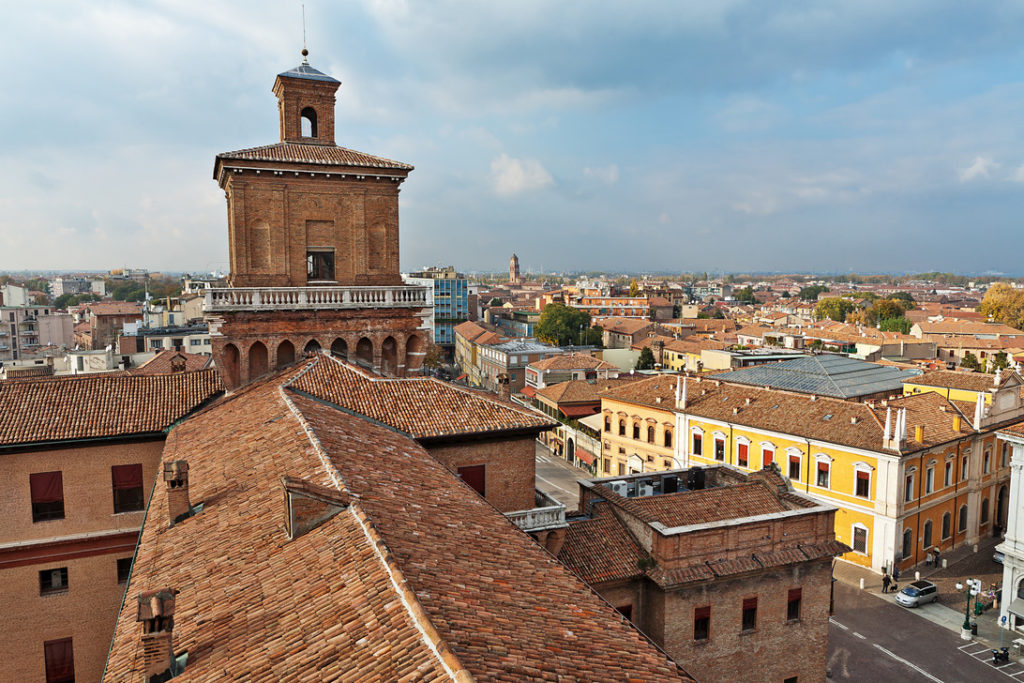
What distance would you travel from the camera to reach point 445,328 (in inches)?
5399

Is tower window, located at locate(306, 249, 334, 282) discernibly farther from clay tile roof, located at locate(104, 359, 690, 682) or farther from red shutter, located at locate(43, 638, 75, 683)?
red shutter, located at locate(43, 638, 75, 683)

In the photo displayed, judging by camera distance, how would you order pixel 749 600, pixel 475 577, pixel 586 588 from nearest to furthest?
1. pixel 475 577
2. pixel 586 588
3. pixel 749 600

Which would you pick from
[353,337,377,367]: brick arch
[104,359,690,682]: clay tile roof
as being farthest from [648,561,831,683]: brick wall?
[353,337,377,367]: brick arch

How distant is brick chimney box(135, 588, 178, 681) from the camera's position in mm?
7652

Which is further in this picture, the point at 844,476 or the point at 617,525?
the point at 844,476

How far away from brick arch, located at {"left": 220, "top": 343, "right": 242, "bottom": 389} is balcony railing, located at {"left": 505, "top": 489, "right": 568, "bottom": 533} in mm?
11143

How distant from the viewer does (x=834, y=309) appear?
562 feet

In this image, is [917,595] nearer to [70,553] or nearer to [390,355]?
[390,355]

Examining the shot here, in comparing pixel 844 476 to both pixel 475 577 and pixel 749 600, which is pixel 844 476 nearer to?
pixel 749 600

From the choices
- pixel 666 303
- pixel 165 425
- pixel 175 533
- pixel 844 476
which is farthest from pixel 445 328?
pixel 175 533

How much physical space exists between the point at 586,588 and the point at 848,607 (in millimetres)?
27345

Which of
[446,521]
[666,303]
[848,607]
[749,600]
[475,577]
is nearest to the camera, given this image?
[475,577]

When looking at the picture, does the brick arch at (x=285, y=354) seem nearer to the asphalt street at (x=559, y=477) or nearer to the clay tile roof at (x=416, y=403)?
the clay tile roof at (x=416, y=403)

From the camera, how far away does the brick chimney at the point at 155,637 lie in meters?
7.65
